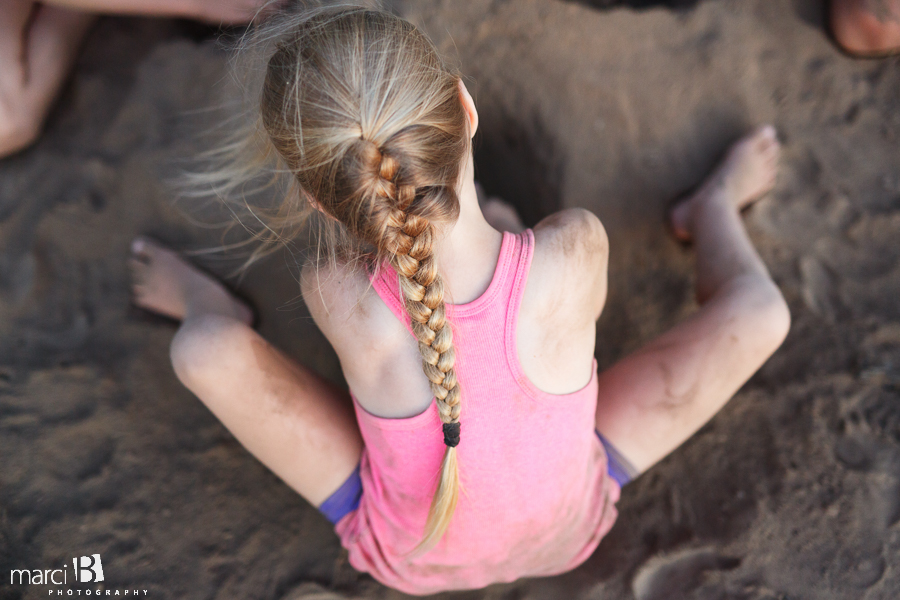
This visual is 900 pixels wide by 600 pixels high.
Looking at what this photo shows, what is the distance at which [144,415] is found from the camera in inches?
60.9

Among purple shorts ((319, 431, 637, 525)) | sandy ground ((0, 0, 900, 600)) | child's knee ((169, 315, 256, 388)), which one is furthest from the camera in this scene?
sandy ground ((0, 0, 900, 600))

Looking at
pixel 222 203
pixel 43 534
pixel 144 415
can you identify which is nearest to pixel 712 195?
pixel 222 203

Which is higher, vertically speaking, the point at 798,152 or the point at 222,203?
the point at 798,152

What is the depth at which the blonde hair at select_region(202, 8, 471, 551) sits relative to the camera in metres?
0.82

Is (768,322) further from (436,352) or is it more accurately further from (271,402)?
(271,402)

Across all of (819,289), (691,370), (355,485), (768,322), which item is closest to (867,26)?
(819,289)

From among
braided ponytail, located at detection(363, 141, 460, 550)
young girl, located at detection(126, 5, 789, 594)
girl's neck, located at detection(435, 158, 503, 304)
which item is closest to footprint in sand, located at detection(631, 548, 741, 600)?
young girl, located at detection(126, 5, 789, 594)

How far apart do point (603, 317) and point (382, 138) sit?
3.69ft

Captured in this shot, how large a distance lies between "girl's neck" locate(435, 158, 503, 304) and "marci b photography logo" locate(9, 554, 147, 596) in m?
1.13

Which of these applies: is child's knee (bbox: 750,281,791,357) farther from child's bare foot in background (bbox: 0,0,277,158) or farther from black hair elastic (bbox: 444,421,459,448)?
child's bare foot in background (bbox: 0,0,277,158)

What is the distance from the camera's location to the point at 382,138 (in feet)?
2.68

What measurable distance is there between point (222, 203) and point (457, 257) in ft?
3.47

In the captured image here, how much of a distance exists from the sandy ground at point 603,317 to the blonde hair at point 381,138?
85cm

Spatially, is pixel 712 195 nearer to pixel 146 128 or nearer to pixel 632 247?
pixel 632 247
